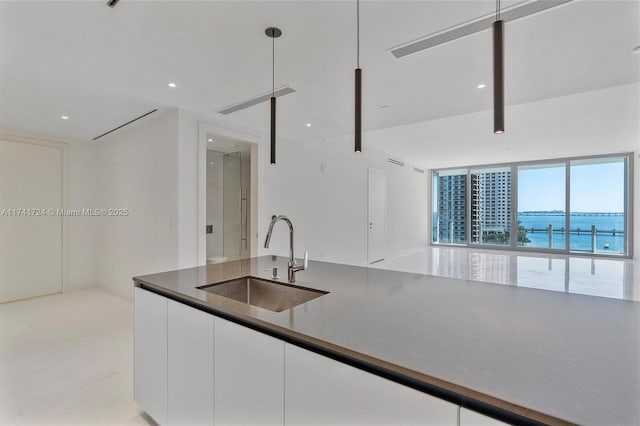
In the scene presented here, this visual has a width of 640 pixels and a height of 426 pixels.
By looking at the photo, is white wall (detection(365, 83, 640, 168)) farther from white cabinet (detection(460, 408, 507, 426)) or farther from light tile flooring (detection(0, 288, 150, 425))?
light tile flooring (detection(0, 288, 150, 425))

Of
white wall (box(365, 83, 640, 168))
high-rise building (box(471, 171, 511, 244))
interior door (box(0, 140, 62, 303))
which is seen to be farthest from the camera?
high-rise building (box(471, 171, 511, 244))

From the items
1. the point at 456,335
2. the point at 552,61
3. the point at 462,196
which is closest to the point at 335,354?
the point at 456,335

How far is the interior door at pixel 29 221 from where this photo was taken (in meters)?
4.36

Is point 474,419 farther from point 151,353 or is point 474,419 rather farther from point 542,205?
point 542,205

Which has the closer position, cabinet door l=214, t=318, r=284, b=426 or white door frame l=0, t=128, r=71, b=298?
cabinet door l=214, t=318, r=284, b=426

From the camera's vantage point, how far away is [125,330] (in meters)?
3.30

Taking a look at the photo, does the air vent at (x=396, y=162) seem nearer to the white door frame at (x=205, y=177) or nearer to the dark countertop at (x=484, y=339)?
the white door frame at (x=205, y=177)

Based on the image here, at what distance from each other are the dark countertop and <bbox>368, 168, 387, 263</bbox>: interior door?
16.5 feet

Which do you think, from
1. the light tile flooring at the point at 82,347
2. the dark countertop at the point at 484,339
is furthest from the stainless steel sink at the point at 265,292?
the light tile flooring at the point at 82,347

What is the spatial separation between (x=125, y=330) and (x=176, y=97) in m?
2.61

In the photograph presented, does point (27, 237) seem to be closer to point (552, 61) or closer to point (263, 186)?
point (263, 186)

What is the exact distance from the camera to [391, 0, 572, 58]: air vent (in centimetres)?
182

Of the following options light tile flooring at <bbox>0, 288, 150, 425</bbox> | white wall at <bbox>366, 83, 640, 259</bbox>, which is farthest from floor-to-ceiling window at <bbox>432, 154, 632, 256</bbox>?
light tile flooring at <bbox>0, 288, 150, 425</bbox>

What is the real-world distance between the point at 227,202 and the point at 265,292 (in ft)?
12.8
